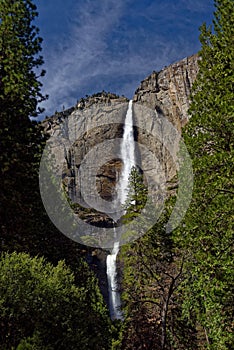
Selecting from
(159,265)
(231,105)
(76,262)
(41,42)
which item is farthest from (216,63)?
(76,262)

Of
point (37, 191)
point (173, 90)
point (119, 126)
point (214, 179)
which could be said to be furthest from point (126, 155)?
point (214, 179)

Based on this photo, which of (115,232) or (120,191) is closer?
(115,232)

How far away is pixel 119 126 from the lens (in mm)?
74875

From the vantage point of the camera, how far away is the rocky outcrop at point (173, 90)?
2485 inches

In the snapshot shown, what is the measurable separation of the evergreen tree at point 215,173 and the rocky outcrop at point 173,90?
4907 centimetres

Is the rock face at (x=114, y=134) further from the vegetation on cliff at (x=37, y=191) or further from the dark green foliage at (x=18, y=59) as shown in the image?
the dark green foliage at (x=18, y=59)

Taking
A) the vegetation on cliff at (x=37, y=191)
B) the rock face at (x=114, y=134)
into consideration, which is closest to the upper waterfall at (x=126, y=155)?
the rock face at (x=114, y=134)

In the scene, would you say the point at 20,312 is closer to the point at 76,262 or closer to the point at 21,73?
the point at 21,73

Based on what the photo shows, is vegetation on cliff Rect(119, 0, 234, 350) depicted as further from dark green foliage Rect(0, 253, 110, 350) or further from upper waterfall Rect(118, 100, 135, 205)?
upper waterfall Rect(118, 100, 135, 205)

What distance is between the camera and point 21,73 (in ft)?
31.9

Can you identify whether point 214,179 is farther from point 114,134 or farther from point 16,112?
point 114,134

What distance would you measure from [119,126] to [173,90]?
49.3 feet

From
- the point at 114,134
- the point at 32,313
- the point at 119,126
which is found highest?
the point at 119,126

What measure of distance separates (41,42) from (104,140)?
214ft
